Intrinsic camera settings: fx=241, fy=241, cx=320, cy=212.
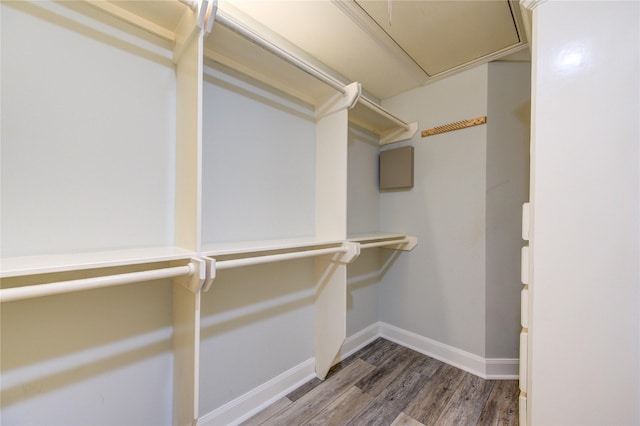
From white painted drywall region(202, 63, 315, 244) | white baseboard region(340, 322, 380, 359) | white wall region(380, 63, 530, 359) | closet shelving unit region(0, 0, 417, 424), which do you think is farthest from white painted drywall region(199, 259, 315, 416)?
white wall region(380, 63, 530, 359)

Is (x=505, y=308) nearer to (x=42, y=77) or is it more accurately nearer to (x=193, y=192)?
(x=193, y=192)

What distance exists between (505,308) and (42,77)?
9.12ft

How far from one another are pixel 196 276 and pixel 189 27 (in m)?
1.00

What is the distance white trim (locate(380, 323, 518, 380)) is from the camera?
1749 mm

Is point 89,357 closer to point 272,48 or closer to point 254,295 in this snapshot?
point 254,295

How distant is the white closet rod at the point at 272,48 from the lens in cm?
100

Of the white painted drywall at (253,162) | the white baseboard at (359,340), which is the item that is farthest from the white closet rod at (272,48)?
the white baseboard at (359,340)

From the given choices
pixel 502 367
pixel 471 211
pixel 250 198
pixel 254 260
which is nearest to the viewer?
pixel 254 260

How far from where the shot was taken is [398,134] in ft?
7.34

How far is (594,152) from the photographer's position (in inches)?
33.6

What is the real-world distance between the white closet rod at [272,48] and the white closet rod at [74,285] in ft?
3.26

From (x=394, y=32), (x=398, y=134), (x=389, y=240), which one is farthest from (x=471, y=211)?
(x=394, y=32)

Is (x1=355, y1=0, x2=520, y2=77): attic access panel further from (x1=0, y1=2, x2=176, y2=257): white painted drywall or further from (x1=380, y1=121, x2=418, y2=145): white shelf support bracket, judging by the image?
(x1=0, y1=2, x2=176, y2=257): white painted drywall

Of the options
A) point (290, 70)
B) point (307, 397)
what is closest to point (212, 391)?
point (307, 397)
